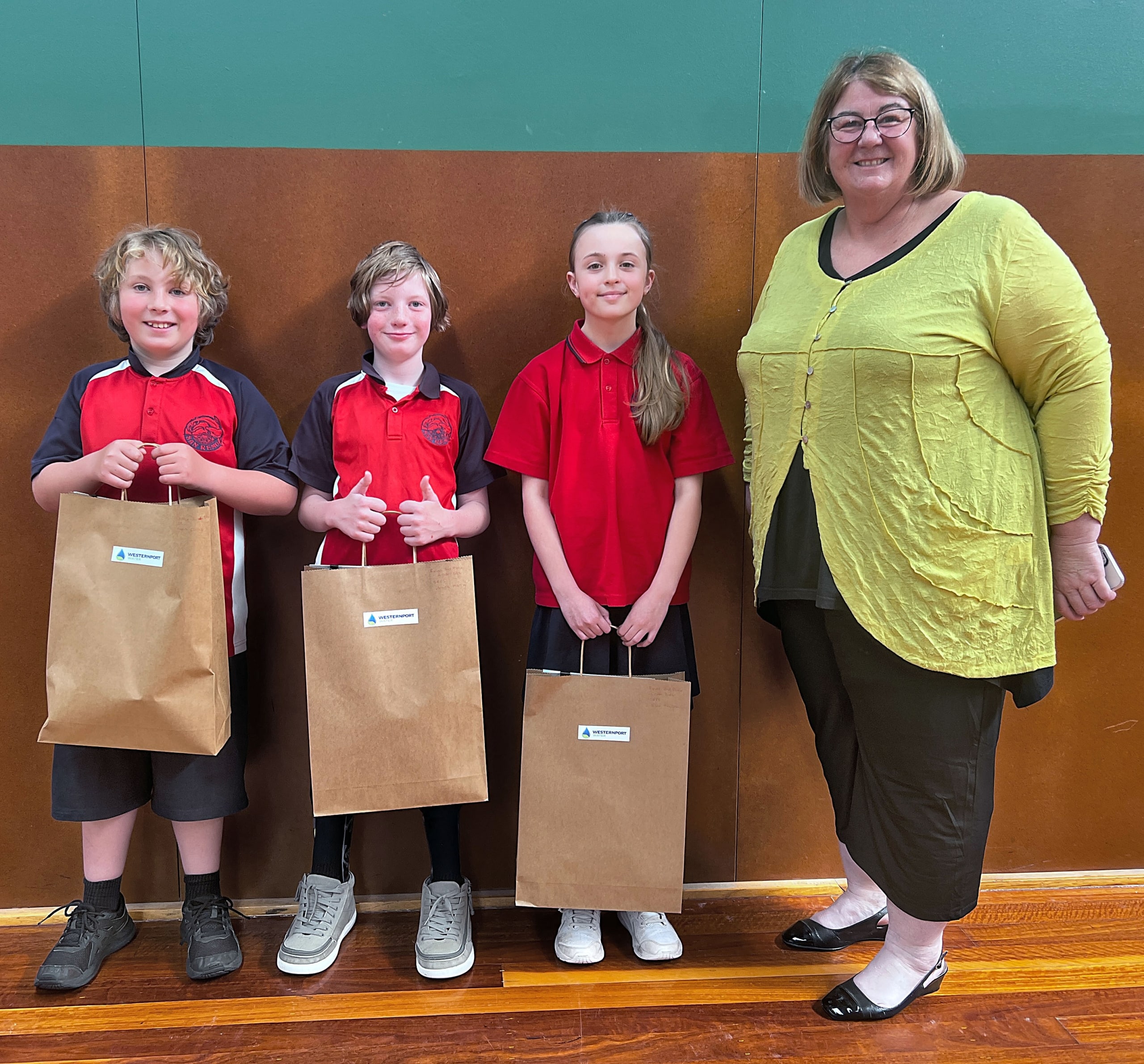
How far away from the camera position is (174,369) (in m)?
1.64

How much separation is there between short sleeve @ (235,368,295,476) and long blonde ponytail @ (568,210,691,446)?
68 cm

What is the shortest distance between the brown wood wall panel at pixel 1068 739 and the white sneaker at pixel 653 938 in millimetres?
346

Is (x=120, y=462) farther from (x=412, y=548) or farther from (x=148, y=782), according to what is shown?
(x=148, y=782)

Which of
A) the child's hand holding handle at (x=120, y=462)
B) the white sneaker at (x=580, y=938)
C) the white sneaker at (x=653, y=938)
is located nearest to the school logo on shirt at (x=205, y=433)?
the child's hand holding handle at (x=120, y=462)

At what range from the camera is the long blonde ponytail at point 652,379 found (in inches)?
63.7

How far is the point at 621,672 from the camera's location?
1.68m

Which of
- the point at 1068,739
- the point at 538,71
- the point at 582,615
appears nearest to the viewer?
the point at 582,615

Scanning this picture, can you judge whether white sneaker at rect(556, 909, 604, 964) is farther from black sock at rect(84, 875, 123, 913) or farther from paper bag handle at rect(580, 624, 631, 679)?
black sock at rect(84, 875, 123, 913)

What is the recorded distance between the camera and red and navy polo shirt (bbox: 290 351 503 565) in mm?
1639

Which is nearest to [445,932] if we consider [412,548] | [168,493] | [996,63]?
[412,548]

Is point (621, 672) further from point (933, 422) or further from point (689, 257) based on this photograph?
point (689, 257)

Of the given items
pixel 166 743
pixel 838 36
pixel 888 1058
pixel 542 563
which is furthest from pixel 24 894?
pixel 838 36

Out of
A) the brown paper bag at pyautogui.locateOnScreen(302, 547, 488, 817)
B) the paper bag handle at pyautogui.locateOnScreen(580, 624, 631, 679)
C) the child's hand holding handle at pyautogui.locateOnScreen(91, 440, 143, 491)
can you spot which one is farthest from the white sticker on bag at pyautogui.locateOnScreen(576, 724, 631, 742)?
the child's hand holding handle at pyautogui.locateOnScreen(91, 440, 143, 491)

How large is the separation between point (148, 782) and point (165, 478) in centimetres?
64
